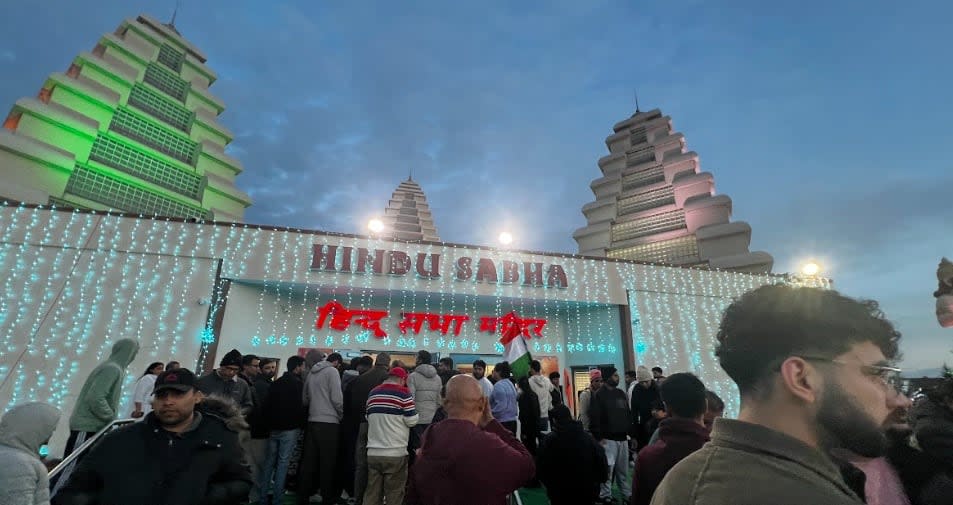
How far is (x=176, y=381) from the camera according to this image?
2467mm

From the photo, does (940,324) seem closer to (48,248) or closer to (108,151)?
(48,248)

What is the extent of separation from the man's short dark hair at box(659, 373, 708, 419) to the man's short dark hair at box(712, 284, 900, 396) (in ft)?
5.32

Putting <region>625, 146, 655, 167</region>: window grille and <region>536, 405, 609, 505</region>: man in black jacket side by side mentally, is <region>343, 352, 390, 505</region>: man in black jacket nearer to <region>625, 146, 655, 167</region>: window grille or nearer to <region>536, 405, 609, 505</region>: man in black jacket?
<region>536, 405, 609, 505</region>: man in black jacket

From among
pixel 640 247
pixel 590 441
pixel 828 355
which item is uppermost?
pixel 640 247

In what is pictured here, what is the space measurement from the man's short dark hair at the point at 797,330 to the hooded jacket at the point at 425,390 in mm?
5200

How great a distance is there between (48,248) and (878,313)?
594 inches

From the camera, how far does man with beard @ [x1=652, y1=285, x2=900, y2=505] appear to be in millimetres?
919

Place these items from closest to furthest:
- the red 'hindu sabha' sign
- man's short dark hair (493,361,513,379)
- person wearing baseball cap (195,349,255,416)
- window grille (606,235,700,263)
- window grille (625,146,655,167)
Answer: person wearing baseball cap (195,349,255,416), man's short dark hair (493,361,513,379), the red 'hindu sabha' sign, window grille (606,235,700,263), window grille (625,146,655,167)

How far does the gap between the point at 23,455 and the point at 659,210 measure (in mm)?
32740

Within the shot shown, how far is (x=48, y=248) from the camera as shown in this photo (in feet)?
33.9

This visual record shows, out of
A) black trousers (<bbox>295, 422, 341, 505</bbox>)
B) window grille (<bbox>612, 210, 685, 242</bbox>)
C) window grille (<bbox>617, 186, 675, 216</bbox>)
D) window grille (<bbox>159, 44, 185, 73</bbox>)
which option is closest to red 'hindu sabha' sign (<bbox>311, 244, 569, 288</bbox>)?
black trousers (<bbox>295, 422, 341, 505</bbox>)

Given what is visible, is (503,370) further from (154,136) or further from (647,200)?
(647,200)

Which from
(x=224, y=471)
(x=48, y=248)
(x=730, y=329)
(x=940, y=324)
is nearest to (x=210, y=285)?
(x=48, y=248)

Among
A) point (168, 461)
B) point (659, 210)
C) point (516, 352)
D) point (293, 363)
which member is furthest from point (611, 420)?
point (659, 210)
